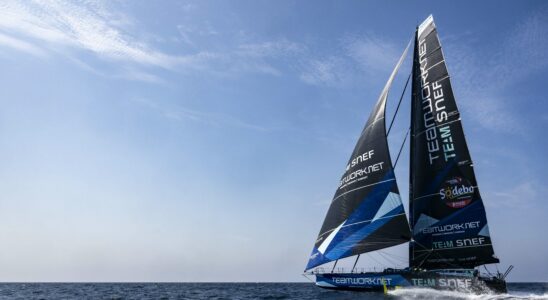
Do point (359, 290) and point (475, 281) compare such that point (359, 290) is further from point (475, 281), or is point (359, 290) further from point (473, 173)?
point (473, 173)

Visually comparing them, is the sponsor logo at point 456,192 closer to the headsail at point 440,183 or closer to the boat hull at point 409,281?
the headsail at point 440,183

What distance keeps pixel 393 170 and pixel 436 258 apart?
6203 mm

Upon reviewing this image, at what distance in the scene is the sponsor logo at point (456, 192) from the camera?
2850cm

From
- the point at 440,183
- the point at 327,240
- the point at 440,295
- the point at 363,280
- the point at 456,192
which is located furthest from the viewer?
the point at 327,240

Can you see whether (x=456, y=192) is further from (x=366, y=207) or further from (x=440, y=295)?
(x=440, y=295)

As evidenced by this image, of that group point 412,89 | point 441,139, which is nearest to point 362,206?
point 441,139

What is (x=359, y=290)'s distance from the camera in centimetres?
2911

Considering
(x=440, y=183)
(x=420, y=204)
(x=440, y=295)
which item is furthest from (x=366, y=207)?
(x=440, y=295)

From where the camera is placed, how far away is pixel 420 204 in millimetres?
30281

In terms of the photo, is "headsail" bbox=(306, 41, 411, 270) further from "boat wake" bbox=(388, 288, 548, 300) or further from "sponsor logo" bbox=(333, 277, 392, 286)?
"boat wake" bbox=(388, 288, 548, 300)

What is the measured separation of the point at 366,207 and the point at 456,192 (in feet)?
18.7

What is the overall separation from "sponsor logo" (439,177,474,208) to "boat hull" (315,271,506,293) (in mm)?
4827

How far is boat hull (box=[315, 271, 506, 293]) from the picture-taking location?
2511 centimetres

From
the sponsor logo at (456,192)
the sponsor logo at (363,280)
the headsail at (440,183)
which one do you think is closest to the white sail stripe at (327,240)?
the sponsor logo at (363,280)
